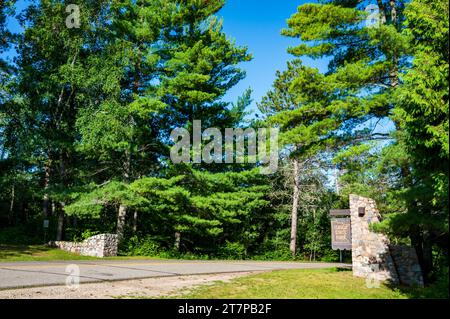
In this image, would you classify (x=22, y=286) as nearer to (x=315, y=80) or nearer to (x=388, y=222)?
(x=388, y=222)

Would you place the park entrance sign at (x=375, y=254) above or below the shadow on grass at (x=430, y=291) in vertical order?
above

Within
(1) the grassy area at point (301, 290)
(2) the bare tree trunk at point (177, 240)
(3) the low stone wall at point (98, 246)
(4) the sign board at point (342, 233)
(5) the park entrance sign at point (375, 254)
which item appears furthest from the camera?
(2) the bare tree trunk at point (177, 240)

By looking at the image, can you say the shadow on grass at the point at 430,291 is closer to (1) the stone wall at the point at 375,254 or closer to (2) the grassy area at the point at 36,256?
(1) the stone wall at the point at 375,254

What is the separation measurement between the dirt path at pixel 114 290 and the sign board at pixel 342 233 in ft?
20.2

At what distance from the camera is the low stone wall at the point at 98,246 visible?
60.6 feet

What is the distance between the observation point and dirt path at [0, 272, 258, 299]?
23.4 feet

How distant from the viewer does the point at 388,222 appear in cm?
885

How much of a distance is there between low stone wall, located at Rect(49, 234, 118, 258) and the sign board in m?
11.4

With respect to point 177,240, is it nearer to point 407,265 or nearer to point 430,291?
point 407,265

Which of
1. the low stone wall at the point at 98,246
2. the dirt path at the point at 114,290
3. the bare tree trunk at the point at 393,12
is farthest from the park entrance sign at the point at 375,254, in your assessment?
the low stone wall at the point at 98,246

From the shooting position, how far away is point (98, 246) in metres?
18.6

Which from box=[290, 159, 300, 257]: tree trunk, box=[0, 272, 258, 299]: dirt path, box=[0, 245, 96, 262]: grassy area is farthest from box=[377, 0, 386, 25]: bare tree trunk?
box=[0, 245, 96, 262]: grassy area
